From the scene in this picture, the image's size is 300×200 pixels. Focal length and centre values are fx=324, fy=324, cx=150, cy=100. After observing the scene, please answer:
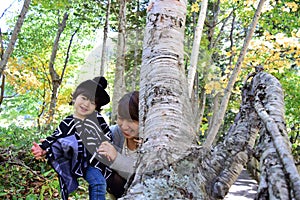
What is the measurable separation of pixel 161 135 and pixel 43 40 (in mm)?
13595

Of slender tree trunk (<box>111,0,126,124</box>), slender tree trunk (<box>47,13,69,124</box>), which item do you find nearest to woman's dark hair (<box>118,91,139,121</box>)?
slender tree trunk (<box>111,0,126,124</box>)

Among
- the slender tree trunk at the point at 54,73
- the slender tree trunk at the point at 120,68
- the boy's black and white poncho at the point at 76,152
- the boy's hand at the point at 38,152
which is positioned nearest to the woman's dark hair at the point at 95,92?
the boy's black and white poncho at the point at 76,152

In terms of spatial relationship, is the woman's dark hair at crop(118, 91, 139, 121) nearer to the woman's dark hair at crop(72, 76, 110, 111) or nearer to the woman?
the woman

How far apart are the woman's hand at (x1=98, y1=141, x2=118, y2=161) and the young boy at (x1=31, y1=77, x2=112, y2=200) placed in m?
0.16

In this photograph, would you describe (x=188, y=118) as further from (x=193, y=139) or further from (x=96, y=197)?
(x=96, y=197)

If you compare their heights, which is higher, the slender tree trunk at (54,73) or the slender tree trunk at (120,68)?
the slender tree trunk at (54,73)

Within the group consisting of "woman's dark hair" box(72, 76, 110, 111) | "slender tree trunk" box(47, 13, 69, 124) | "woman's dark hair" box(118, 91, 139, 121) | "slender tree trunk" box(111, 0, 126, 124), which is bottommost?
"woman's dark hair" box(118, 91, 139, 121)

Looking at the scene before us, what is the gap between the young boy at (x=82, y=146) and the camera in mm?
1985

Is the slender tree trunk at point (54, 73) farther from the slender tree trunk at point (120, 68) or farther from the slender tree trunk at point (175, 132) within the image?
the slender tree trunk at point (175, 132)

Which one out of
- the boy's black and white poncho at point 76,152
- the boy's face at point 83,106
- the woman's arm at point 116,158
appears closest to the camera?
the woman's arm at point 116,158

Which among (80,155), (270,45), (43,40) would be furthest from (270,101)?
(43,40)

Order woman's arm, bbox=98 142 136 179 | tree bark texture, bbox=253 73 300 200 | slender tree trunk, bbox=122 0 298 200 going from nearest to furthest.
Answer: tree bark texture, bbox=253 73 300 200 → slender tree trunk, bbox=122 0 298 200 → woman's arm, bbox=98 142 136 179

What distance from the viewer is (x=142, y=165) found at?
2.76 feet

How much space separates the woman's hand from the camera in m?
1.69
